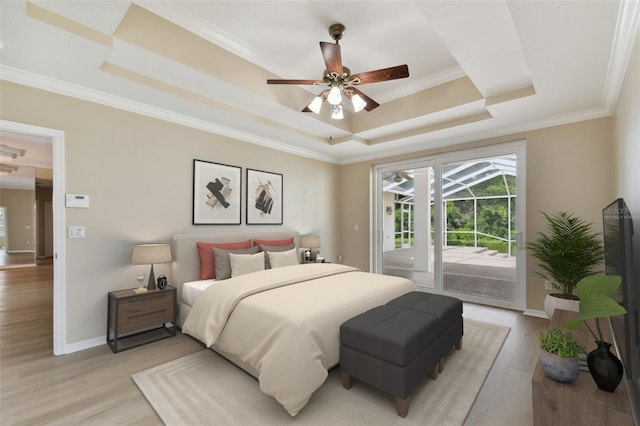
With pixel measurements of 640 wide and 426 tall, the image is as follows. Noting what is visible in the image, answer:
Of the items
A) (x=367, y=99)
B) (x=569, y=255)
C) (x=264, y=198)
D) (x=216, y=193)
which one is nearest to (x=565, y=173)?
(x=569, y=255)

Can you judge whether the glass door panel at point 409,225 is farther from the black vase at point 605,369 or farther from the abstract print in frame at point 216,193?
the black vase at point 605,369

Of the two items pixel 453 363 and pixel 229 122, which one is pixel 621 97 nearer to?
pixel 453 363

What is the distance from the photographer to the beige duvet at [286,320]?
185cm

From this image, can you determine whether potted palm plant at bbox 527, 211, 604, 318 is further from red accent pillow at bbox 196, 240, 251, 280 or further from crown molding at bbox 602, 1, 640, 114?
red accent pillow at bbox 196, 240, 251, 280

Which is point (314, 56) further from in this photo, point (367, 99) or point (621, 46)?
point (621, 46)

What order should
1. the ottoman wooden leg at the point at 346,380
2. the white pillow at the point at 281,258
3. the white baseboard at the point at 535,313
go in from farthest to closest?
the white pillow at the point at 281,258 → the white baseboard at the point at 535,313 → the ottoman wooden leg at the point at 346,380

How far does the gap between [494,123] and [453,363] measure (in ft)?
10.2

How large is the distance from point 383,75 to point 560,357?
7.37 feet

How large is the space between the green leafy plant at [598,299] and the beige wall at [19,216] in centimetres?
1351

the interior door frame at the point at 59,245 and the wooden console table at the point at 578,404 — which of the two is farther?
the interior door frame at the point at 59,245

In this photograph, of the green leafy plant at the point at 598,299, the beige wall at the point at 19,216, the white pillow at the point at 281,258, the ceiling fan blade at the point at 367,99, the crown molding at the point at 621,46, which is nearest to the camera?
the green leafy plant at the point at 598,299

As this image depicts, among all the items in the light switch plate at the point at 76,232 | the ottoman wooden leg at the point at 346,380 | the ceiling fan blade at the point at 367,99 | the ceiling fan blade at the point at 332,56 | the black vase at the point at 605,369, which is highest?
the ceiling fan blade at the point at 332,56

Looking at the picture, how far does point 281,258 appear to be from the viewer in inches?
154

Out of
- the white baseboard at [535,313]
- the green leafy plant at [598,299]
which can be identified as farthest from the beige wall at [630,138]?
the white baseboard at [535,313]
